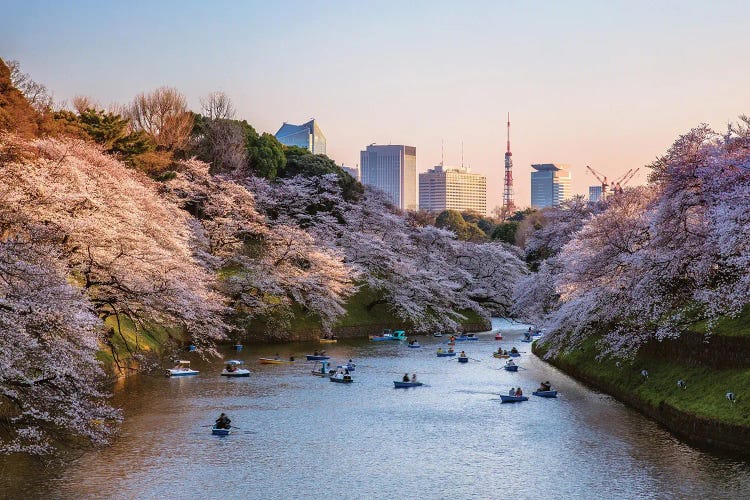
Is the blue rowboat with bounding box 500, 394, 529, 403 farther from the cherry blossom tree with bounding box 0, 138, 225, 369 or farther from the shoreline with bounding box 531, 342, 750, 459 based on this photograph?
the cherry blossom tree with bounding box 0, 138, 225, 369

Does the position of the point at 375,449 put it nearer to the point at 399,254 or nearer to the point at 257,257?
the point at 257,257

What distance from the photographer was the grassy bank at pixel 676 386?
110 feet

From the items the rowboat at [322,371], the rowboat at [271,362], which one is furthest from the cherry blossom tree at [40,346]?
the rowboat at [271,362]

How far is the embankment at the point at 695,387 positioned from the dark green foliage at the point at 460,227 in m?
102

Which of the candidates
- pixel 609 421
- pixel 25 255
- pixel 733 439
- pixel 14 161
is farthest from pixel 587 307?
pixel 14 161

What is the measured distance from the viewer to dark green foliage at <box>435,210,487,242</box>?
509 ft

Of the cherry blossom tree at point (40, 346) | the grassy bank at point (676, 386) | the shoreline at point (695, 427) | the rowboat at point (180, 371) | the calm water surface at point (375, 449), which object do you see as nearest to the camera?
the cherry blossom tree at point (40, 346)

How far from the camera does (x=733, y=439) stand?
32125 millimetres

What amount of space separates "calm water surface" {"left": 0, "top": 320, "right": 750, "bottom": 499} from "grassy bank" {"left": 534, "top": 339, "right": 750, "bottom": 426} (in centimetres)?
143

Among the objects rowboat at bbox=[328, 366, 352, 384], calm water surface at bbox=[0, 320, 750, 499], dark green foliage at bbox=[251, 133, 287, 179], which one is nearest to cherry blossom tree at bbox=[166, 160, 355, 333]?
dark green foliage at bbox=[251, 133, 287, 179]

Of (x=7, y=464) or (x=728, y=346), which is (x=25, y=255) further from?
(x=728, y=346)

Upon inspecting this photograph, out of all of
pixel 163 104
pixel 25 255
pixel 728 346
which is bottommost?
pixel 728 346

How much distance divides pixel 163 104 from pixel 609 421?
7727cm

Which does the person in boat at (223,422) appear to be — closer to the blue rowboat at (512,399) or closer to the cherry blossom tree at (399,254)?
the blue rowboat at (512,399)
